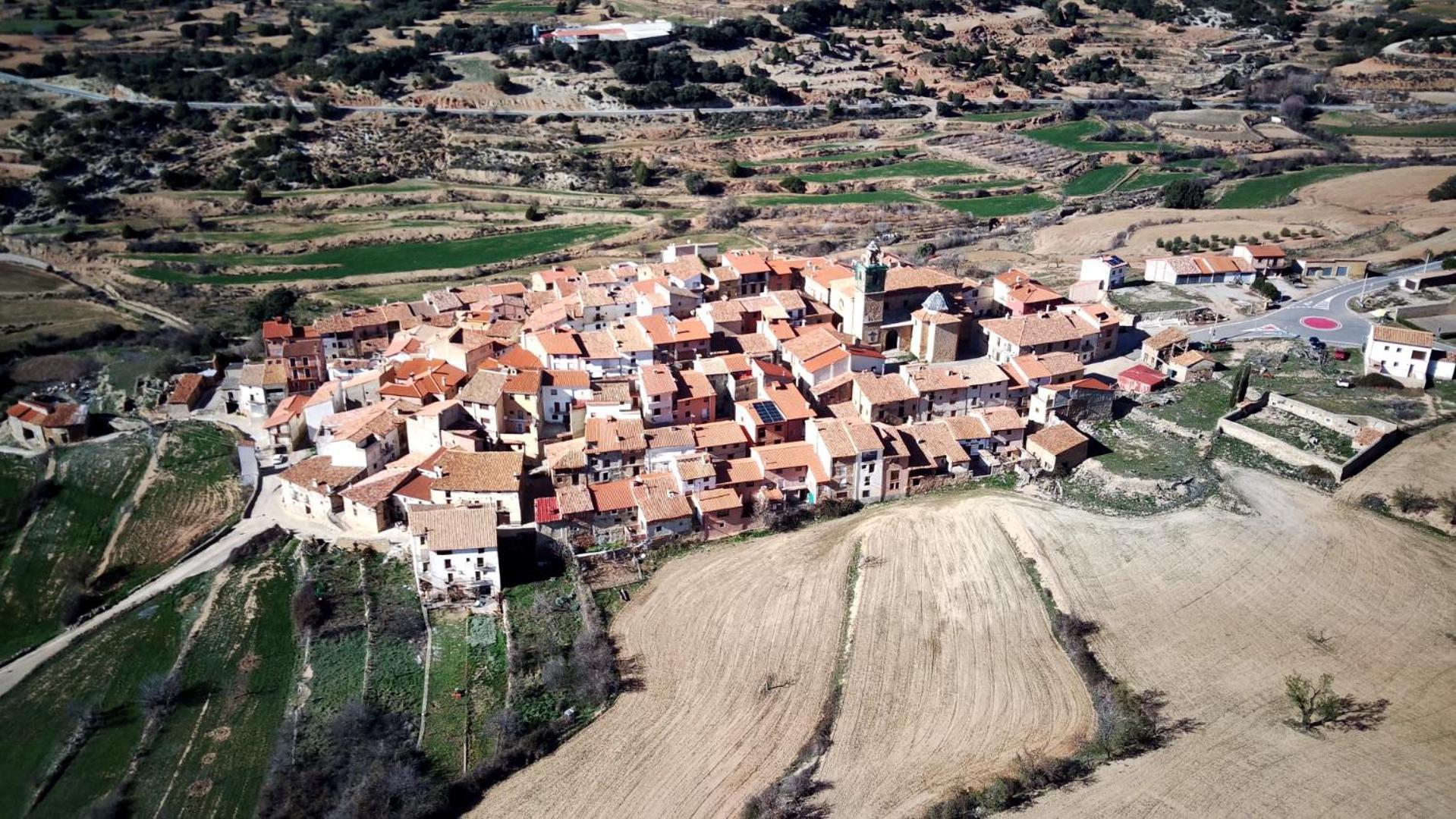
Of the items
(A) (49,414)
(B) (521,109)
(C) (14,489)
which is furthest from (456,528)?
(B) (521,109)

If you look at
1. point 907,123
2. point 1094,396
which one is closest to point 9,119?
point 907,123

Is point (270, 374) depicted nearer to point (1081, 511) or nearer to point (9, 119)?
point (1081, 511)

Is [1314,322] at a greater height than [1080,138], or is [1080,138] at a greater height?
[1080,138]

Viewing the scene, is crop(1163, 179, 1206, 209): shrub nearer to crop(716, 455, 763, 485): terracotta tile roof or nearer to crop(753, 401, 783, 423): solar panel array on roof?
crop(753, 401, 783, 423): solar panel array on roof

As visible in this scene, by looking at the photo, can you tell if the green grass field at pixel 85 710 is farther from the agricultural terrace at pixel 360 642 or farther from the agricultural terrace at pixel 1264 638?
the agricultural terrace at pixel 1264 638

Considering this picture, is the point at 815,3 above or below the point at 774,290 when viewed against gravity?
above

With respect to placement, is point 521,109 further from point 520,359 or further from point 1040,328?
point 1040,328

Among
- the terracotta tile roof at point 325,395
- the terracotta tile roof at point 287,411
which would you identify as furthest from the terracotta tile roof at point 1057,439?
the terracotta tile roof at point 287,411
